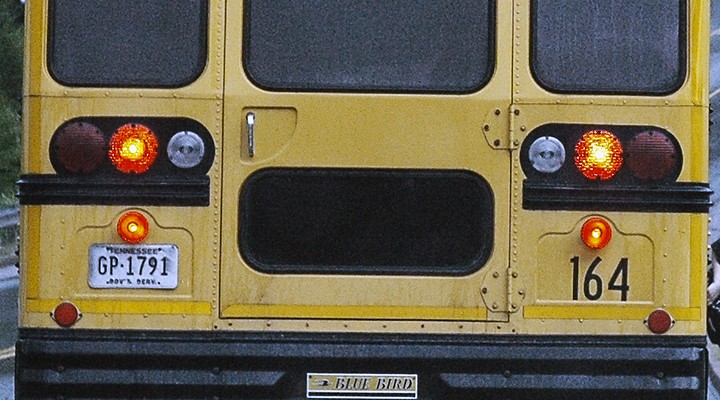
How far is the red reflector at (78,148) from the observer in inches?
209

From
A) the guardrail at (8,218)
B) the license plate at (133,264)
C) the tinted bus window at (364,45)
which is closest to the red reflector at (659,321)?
the tinted bus window at (364,45)

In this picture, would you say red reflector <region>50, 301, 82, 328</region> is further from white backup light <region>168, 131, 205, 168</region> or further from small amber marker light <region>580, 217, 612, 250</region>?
small amber marker light <region>580, 217, 612, 250</region>

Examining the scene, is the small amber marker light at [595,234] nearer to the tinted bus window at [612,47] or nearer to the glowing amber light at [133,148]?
the tinted bus window at [612,47]

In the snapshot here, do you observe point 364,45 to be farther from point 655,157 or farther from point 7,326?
point 7,326

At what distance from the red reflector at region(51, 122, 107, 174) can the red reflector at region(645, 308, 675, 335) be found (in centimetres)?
189

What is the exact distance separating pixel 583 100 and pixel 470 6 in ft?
1.60

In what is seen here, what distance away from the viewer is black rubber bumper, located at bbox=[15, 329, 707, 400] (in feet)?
→ 17.5

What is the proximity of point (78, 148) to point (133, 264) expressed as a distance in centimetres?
42

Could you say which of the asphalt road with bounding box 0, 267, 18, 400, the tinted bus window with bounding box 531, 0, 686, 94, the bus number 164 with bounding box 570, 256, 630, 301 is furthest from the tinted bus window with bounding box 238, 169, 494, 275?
the asphalt road with bounding box 0, 267, 18, 400

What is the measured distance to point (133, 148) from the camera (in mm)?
5340

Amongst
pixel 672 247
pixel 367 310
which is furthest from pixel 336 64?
pixel 672 247

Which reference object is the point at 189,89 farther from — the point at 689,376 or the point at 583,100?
the point at 689,376

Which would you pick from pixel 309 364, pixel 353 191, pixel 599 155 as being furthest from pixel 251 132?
pixel 599 155

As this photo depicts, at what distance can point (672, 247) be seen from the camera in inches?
211
